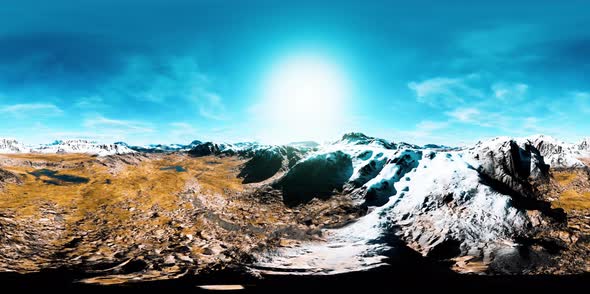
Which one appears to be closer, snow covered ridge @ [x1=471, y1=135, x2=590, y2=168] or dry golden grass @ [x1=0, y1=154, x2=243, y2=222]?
dry golden grass @ [x1=0, y1=154, x2=243, y2=222]

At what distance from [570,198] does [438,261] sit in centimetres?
5482

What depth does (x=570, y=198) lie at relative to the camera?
75.1 metres

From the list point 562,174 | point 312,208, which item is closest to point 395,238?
point 312,208

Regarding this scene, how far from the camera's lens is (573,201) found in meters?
72.2

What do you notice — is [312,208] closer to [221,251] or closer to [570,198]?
[221,251]

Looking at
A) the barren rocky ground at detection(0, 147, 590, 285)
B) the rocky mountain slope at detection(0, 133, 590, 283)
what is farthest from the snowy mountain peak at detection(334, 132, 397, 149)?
the barren rocky ground at detection(0, 147, 590, 285)

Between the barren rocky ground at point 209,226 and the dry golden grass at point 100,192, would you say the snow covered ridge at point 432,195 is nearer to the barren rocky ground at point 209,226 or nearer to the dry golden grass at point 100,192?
the barren rocky ground at point 209,226

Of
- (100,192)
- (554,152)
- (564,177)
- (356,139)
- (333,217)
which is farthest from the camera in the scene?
(356,139)

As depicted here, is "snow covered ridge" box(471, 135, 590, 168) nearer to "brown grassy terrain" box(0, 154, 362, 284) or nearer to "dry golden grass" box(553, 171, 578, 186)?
"dry golden grass" box(553, 171, 578, 186)

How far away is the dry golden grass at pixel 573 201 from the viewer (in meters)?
67.6

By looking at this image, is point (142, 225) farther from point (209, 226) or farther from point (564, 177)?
point (564, 177)

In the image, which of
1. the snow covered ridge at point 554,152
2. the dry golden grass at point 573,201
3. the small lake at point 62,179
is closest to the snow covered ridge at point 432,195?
the dry golden grass at point 573,201

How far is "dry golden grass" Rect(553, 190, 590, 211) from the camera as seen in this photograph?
67.6 metres

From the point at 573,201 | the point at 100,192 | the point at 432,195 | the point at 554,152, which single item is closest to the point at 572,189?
the point at 573,201
